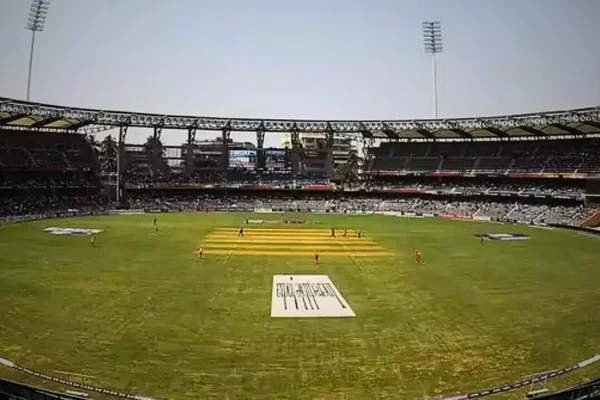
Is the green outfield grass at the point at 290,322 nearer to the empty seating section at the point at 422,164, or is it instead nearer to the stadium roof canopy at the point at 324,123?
the stadium roof canopy at the point at 324,123

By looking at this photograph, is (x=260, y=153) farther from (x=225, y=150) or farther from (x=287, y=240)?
(x=287, y=240)

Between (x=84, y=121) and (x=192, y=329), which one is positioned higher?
(x=84, y=121)

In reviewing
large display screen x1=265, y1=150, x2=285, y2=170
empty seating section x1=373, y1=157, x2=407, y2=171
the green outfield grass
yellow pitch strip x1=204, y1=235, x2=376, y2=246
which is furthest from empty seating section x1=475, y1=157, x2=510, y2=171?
the green outfield grass

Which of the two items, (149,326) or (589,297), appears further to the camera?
(589,297)

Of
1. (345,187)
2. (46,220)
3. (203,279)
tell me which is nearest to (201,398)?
(203,279)

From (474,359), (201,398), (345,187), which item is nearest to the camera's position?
(201,398)

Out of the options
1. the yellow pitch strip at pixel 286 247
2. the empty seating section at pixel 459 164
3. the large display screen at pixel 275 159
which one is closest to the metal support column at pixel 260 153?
the large display screen at pixel 275 159

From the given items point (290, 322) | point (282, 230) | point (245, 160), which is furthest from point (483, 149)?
point (290, 322)

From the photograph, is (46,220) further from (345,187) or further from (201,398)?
(201,398)
